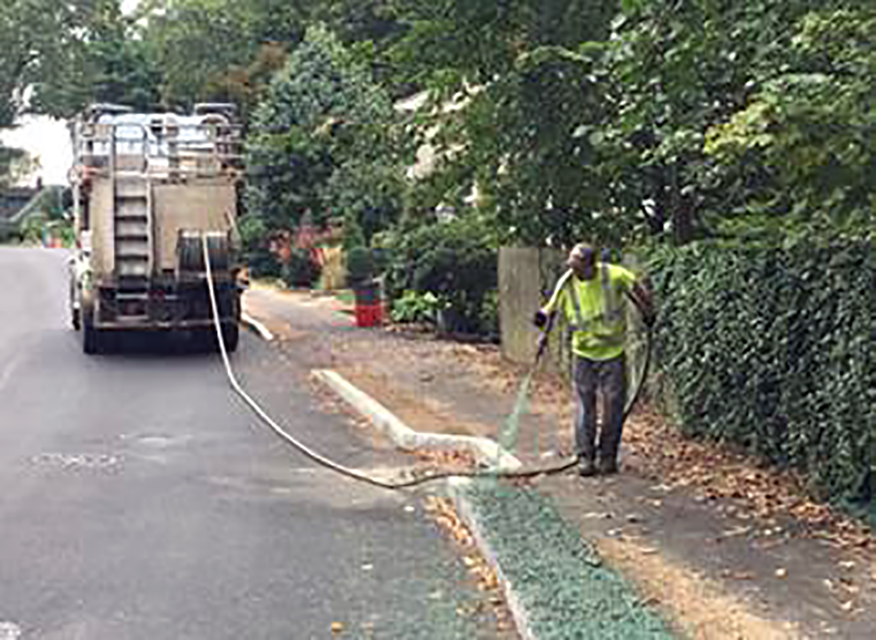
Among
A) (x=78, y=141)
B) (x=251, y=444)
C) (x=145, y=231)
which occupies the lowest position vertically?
(x=251, y=444)

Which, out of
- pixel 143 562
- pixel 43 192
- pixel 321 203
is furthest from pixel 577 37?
pixel 43 192

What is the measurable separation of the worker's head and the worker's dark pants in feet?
2.10

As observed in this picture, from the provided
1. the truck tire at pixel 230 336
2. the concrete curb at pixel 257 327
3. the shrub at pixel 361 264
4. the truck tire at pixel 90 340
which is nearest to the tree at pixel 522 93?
the truck tire at pixel 230 336

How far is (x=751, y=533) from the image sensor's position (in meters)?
7.93

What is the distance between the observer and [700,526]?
8.18m

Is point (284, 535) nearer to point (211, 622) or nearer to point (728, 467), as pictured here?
point (211, 622)

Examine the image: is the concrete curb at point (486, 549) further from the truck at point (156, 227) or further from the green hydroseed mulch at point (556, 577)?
the truck at point (156, 227)

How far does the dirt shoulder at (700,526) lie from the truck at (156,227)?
14.6 ft

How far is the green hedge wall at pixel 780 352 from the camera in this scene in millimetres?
7832

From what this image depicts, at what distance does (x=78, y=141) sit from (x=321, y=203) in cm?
1750

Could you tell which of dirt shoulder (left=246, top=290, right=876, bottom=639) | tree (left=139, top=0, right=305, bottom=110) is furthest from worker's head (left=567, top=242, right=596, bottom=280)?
tree (left=139, top=0, right=305, bottom=110)

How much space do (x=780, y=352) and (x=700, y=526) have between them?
1428 mm

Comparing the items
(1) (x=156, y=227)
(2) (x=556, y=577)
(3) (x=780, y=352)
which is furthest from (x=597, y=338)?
(1) (x=156, y=227)

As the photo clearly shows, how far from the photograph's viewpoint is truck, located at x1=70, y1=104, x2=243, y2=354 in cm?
1797
